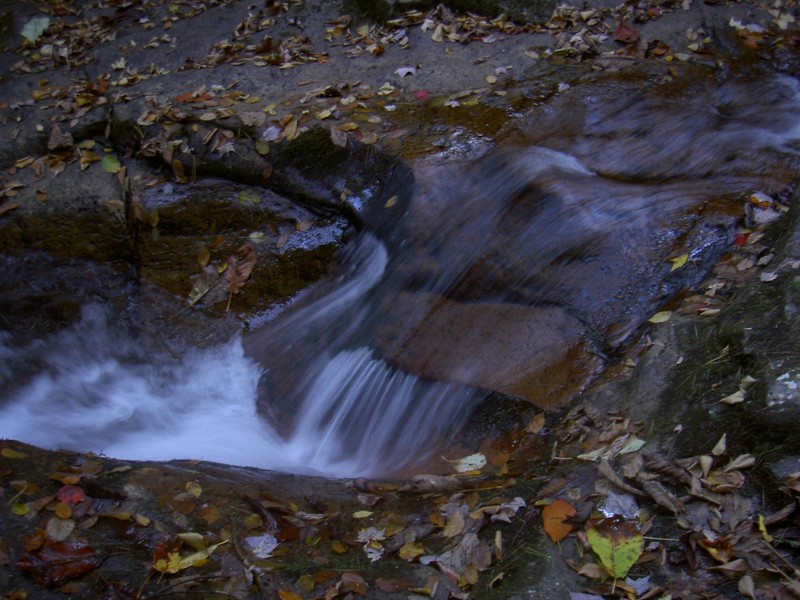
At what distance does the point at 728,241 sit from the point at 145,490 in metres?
3.68

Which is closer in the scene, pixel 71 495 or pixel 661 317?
pixel 71 495

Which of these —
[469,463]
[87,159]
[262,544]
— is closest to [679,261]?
[469,463]

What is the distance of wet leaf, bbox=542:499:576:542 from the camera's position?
2.85m

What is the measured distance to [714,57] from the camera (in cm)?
604

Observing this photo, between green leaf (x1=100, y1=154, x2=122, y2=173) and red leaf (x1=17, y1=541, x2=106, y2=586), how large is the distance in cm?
366

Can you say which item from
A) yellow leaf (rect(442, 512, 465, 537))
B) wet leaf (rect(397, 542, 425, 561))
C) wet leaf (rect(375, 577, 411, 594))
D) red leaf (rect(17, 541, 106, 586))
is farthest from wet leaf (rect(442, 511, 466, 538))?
red leaf (rect(17, 541, 106, 586))

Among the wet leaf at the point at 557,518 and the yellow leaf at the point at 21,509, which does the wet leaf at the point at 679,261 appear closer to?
the wet leaf at the point at 557,518

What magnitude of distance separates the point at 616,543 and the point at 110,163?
5.07 metres

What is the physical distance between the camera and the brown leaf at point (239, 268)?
537 centimetres

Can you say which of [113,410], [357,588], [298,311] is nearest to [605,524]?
[357,588]

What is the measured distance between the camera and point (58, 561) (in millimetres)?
2891

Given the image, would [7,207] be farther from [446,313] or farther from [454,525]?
[454,525]

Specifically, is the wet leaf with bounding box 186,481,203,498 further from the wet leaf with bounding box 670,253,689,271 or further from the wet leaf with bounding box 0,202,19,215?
the wet leaf with bounding box 0,202,19,215

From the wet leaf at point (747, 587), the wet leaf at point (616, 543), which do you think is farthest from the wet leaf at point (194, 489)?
the wet leaf at point (747, 587)
